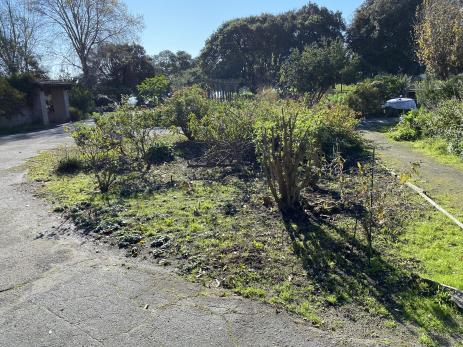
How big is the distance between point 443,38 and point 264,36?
21972mm

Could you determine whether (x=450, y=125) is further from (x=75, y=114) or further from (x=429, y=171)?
(x=75, y=114)

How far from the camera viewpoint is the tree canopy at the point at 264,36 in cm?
3609

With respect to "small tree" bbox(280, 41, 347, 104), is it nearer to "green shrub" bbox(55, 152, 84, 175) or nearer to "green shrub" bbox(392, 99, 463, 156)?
"green shrub" bbox(392, 99, 463, 156)

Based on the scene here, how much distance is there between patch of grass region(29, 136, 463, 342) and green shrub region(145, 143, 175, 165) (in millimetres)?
2689

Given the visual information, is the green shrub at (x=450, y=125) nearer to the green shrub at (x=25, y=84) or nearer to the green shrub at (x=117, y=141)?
the green shrub at (x=117, y=141)

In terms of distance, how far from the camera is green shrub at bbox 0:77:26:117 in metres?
21.6

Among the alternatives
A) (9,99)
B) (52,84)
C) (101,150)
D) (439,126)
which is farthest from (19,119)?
(439,126)

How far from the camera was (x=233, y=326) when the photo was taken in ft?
10.5

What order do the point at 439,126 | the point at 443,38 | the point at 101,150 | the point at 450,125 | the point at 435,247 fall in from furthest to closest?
the point at 443,38 < the point at 439,126 < the point at 450,125 < the point at 101,150 < the point at 435,247

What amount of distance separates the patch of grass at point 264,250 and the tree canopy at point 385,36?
1126 inches

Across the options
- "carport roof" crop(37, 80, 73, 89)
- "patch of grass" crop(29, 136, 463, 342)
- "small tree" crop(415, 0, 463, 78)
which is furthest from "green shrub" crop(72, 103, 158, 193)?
"carport roof" crop(37, 80, 73, 89)

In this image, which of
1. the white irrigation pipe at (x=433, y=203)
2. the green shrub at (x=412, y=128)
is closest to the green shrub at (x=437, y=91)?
the green shrub at (x=412, y=128)

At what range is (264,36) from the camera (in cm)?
3728

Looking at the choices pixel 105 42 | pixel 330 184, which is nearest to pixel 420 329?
pixel 330 184
